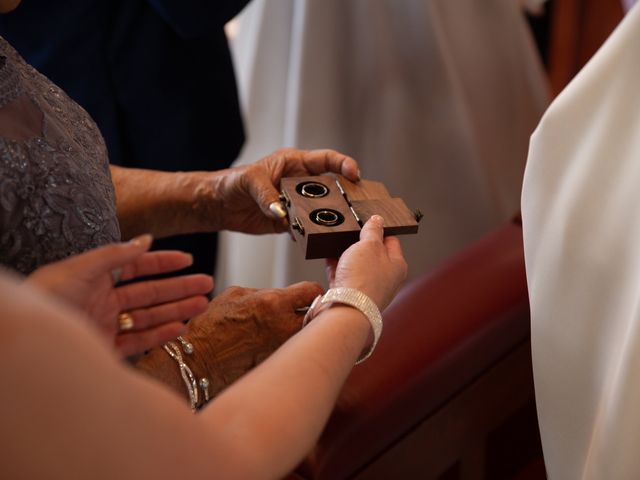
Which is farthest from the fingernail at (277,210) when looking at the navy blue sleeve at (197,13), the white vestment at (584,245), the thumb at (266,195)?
the navy blue sleeve at (197,13)

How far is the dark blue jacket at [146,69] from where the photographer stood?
130 centimetres

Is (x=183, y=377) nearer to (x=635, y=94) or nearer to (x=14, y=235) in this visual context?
(x=14, y=235)

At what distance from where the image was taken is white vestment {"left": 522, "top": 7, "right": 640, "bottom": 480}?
78 cm

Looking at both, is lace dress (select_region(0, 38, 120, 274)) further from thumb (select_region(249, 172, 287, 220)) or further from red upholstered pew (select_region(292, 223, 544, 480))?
red upholstered pew (select_region(292, 223, 544, 480))

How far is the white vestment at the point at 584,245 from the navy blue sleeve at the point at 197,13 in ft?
2.10

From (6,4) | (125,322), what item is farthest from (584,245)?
(6,4)

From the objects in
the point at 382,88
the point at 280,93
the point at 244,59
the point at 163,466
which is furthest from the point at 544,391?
the point at 244,59

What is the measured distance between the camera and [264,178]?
979mm

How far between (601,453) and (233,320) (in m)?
0.38

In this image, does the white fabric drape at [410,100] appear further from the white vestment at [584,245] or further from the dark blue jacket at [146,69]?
the white vestment at [584,245]

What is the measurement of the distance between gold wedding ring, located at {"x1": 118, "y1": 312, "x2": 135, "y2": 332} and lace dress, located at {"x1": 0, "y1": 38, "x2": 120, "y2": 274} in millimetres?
117

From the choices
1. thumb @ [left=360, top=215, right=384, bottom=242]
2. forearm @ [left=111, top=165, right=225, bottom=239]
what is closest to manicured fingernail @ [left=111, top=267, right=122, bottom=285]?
thumb @ [left=360, top=215, right=384, bottom=242]

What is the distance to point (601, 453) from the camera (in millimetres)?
757

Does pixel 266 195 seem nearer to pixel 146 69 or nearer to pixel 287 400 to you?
pixel 287 400
